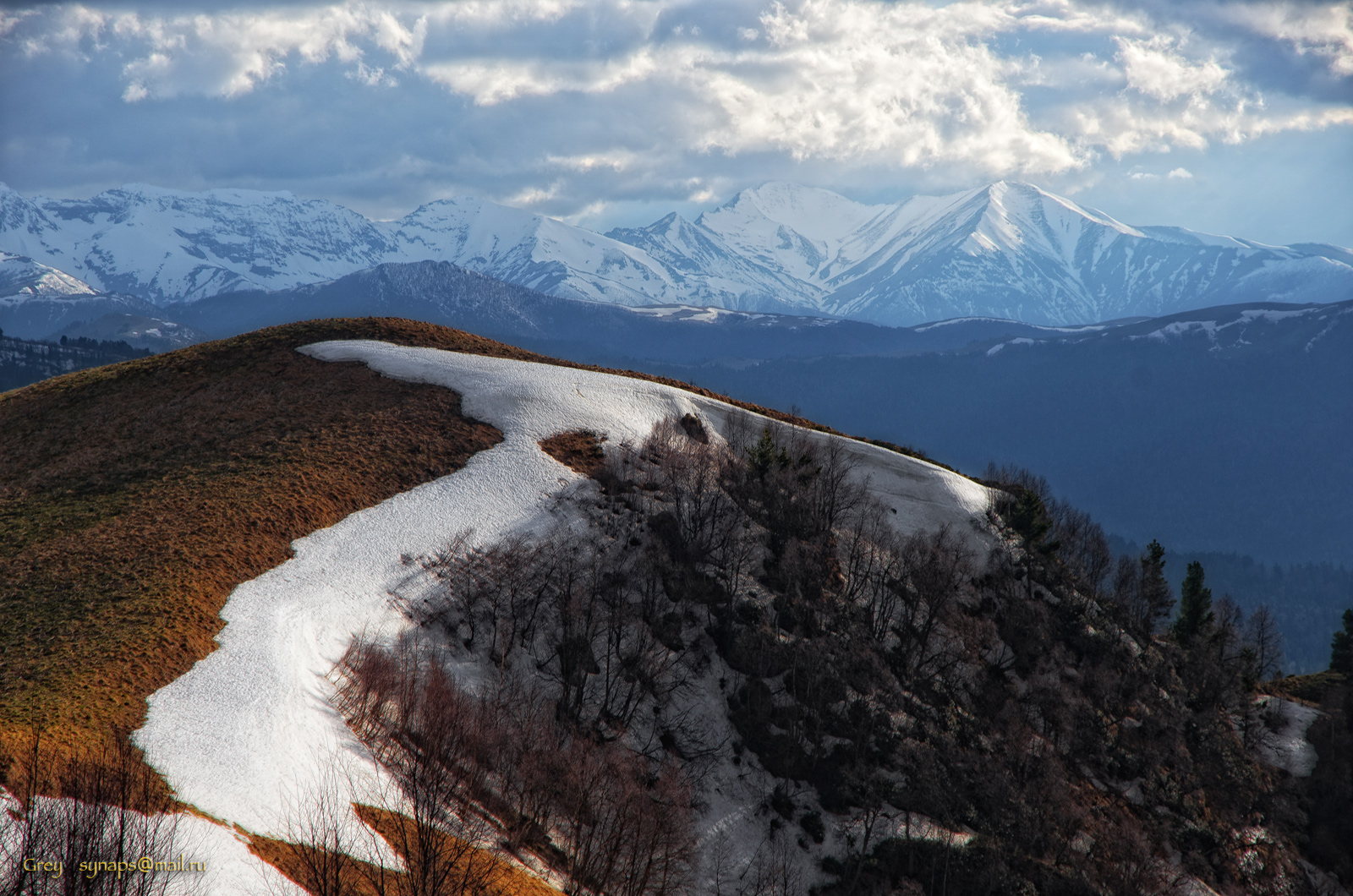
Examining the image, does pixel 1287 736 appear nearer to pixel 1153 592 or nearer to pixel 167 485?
pixel 1153 592

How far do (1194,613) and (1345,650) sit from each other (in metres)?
23.7

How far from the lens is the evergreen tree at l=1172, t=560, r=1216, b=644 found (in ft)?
285

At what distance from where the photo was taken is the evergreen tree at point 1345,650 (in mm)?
92875

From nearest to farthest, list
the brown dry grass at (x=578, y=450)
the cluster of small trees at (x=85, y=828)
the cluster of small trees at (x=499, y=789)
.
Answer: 1. the cluster of small trees at (x=85, y=828)
2. the cluster of small trees at (x=499, y=789)
3. the brown dry grass at (x=578, y=450)

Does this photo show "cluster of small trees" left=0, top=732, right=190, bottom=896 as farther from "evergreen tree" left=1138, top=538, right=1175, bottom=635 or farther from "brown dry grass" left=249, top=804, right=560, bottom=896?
"evergreen tree" left=1138, top=538, right=1175, bottom=635

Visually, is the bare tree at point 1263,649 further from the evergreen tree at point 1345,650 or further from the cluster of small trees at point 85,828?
the cluster of small trees at point 85,828

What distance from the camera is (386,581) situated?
161 ft

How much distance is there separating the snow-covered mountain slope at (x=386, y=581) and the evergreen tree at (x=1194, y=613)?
28.8m

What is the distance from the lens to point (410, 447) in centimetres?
6266

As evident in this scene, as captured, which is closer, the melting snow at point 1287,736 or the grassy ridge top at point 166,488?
the grassy ridge top at point 166,488

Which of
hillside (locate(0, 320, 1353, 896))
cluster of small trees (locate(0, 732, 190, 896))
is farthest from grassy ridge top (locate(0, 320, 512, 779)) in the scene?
cluster of small trees (locate(0, 732, 190, 896))

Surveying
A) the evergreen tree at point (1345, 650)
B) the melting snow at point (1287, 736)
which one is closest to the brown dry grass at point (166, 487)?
the melting snow at point (1287, 736)

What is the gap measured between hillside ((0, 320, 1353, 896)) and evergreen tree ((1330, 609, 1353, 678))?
14.6 metres

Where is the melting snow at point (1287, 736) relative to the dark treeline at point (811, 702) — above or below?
below
